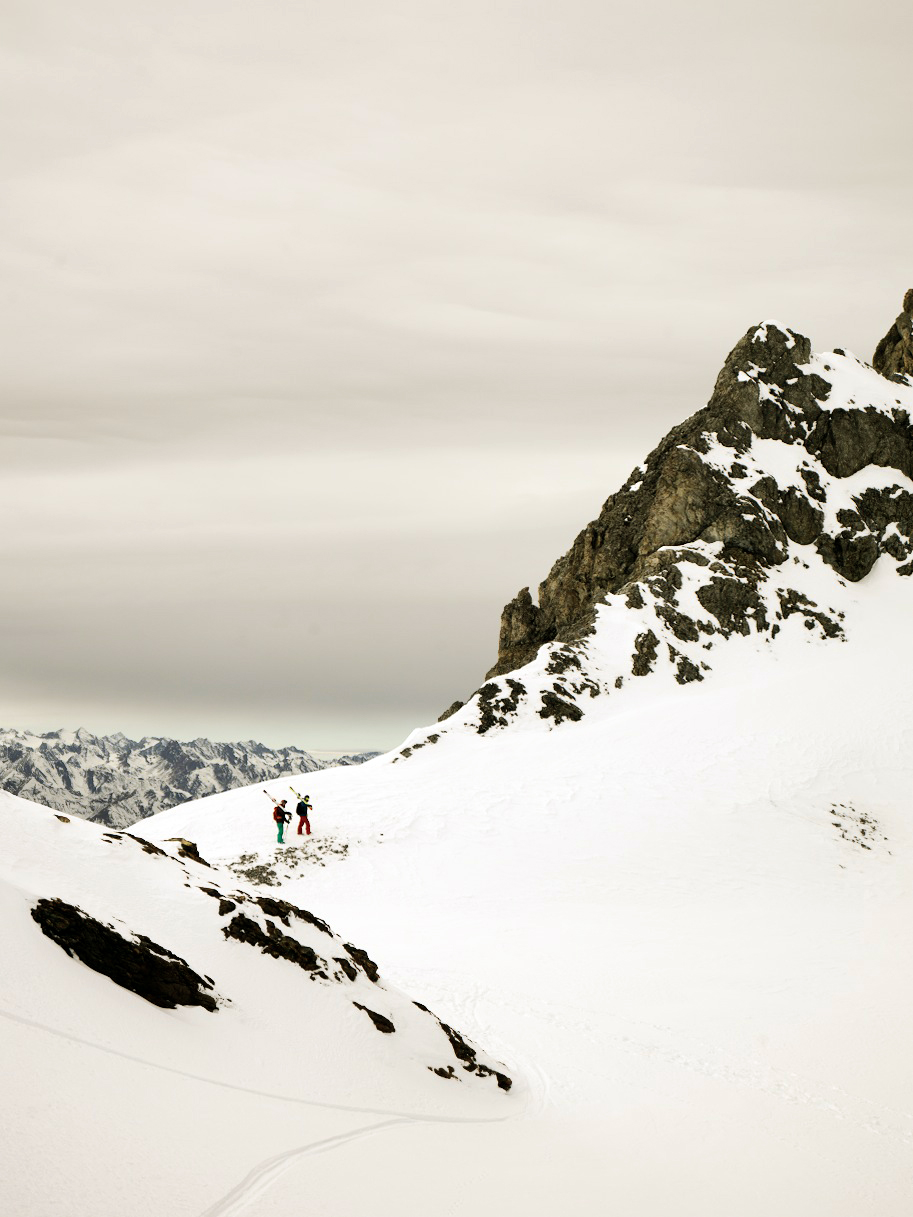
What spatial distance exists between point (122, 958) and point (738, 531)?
55.0m

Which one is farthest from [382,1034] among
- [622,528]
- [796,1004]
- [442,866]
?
[622,528]

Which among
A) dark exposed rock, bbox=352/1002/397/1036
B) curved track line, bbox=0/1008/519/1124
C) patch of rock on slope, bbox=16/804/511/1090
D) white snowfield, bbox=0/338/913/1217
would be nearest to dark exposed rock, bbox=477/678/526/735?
white snowfield, bbox=0/338/913/1217

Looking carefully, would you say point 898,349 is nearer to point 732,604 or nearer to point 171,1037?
point 732,604

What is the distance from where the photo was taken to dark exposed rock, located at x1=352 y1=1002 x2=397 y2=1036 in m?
13.0

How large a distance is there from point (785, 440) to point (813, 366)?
9.91 m

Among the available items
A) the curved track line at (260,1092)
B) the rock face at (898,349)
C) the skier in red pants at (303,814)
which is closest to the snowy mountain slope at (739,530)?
the rock face at (898,349)

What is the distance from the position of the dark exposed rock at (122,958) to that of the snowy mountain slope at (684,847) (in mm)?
2977

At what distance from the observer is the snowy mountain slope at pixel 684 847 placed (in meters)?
12.0

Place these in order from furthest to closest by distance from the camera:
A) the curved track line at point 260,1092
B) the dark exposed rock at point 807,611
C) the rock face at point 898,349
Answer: the rock face at point 898,349 → the dark exposed rock at point 807,611 → the curved track line at point 260,1092

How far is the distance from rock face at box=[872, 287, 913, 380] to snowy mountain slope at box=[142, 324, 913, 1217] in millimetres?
9177

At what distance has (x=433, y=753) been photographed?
133 ft

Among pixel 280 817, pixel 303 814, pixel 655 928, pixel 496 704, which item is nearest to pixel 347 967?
pixel 655 928

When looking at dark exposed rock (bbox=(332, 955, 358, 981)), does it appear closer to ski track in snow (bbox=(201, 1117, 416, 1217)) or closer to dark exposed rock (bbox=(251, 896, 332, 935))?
dark exposed rock (bbox=(251, 896, 332, 935))

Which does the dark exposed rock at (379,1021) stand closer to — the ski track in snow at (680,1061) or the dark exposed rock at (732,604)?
the ski track in snow at (680,1061)
